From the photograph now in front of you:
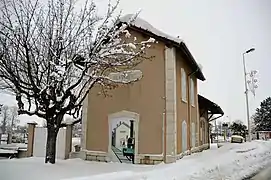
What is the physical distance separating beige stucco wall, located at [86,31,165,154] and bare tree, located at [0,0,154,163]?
2.92ft

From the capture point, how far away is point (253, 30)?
14.0 ft

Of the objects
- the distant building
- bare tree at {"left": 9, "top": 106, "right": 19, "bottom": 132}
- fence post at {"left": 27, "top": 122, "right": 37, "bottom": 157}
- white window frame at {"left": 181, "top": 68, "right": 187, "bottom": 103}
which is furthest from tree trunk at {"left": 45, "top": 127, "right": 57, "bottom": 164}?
the distant building

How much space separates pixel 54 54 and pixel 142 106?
7.11 ft

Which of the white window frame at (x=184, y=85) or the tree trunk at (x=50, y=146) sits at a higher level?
the white window frame at (x=184, y=85)

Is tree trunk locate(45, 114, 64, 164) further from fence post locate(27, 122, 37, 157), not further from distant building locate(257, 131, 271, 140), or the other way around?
distant building locate(257, 131, 271, 140)

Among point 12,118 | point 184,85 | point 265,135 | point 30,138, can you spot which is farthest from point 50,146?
point 265,135

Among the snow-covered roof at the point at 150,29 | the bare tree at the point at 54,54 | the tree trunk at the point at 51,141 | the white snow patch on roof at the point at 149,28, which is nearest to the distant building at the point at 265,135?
the snow-covered roof at the point at 150,29

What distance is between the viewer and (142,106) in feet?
22.2

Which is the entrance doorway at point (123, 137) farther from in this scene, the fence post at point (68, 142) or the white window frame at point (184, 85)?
the white window frame at point (184, 85)

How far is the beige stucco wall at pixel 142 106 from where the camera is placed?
6.59m

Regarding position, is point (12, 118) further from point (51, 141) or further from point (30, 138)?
point (30, 138)

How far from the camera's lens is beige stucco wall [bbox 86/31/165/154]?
259 inches

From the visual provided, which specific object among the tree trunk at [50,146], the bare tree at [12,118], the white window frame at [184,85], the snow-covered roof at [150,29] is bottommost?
the tree trunk at [50,146]

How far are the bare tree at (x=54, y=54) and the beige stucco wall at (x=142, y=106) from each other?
2.92 ft
